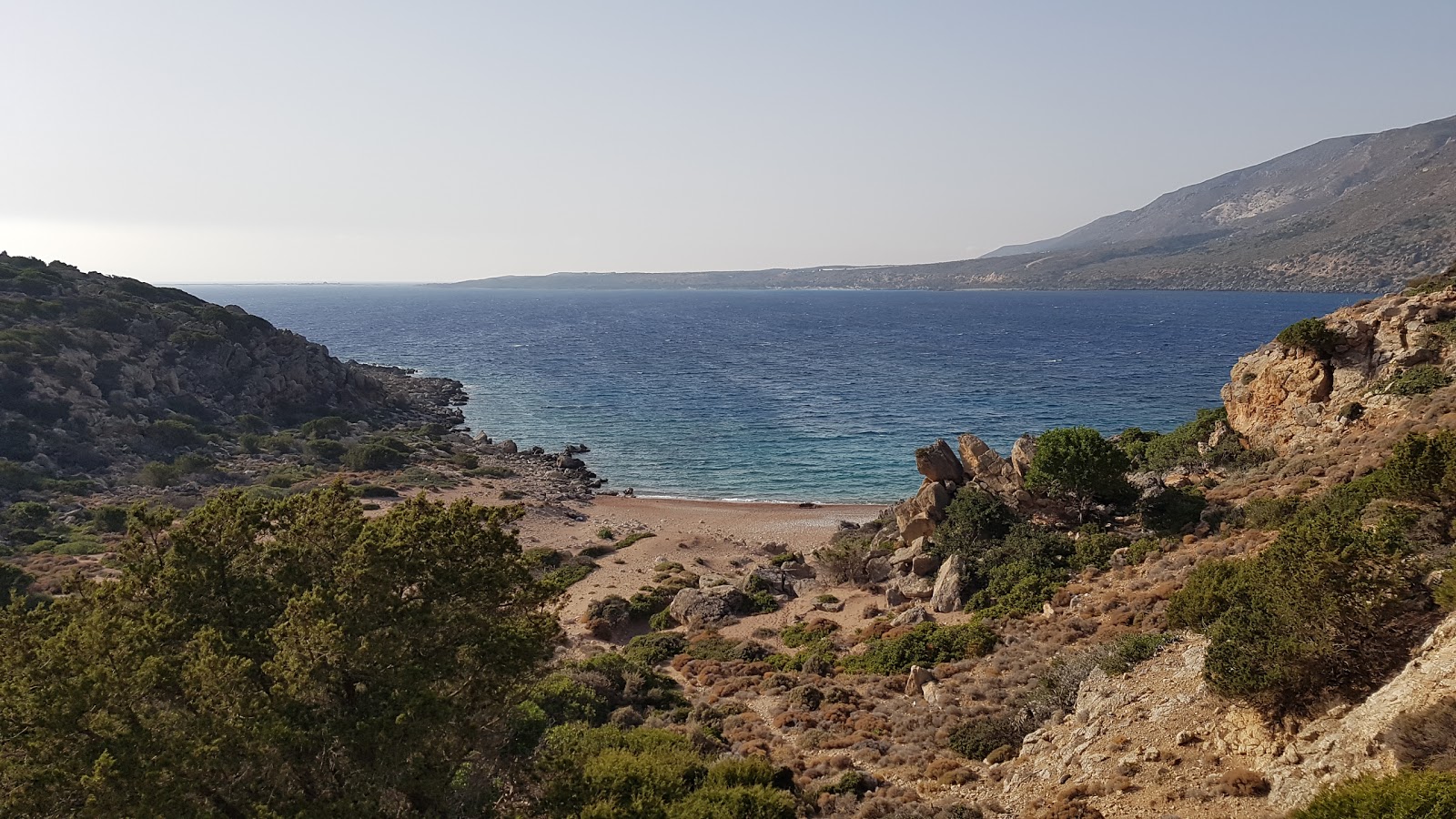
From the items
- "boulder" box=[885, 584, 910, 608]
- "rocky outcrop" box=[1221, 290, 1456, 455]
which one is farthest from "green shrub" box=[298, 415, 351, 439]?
"rocky outcrop" box=[1221, 290, 1456, 455]

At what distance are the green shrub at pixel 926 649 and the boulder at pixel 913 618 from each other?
1.63m

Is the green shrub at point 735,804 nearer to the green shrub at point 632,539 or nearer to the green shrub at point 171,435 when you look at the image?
the green shrub at point 632,539

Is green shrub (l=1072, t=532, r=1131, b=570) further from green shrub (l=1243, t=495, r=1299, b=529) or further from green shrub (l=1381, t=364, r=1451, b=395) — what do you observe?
green shrub (l=1381, t=364, r=1451, b=395)

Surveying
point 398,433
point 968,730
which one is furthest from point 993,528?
point 398,433

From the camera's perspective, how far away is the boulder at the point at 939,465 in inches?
1270

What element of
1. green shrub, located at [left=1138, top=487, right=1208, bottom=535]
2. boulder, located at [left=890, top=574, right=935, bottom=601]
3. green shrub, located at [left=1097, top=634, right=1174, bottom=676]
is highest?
green shrub, located at [left=1138, top=487, right=1208, bottom=535]

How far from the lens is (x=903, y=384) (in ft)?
285

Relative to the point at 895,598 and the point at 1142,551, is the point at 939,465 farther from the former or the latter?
the point at 1142,551

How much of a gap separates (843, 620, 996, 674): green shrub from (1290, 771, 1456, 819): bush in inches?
512

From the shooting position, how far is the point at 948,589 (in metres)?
26.3

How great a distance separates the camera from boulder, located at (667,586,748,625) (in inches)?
1190

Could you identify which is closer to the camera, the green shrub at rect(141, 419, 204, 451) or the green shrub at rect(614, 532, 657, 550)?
the green shrub at rect(614, 532, 657, 550)

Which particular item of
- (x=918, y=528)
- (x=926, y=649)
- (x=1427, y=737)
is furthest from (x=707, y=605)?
(x=1427, y=737)

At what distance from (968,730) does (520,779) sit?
968 cm
